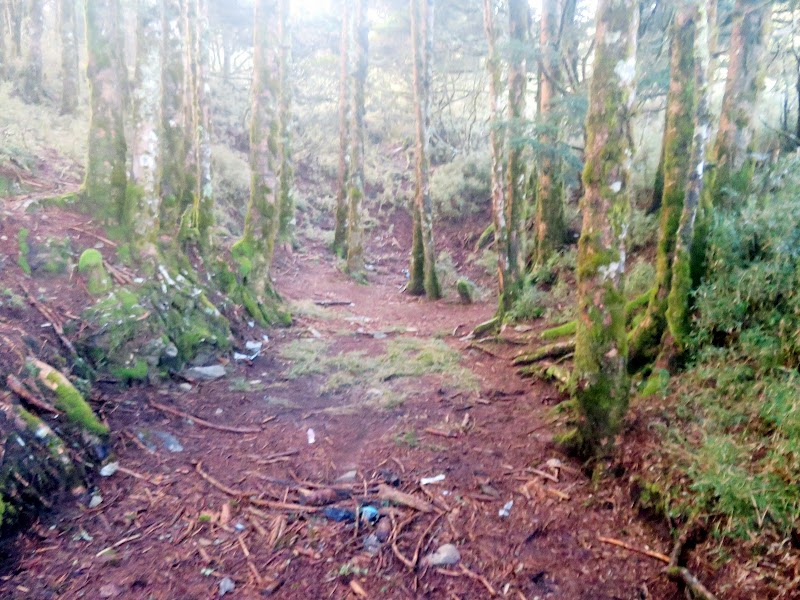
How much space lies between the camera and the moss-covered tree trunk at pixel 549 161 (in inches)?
433

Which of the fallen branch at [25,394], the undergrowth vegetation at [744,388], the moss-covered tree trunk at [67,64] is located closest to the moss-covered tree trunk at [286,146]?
the moss-covered tree trunk at [67,64]

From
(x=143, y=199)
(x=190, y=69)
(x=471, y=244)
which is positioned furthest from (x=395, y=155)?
(x=143, y=199)

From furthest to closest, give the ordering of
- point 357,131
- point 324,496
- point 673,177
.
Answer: point 357,131
point 673,177
point 324,496

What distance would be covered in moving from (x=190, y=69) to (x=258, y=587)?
14.1m

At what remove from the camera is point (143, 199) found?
8.03 metres

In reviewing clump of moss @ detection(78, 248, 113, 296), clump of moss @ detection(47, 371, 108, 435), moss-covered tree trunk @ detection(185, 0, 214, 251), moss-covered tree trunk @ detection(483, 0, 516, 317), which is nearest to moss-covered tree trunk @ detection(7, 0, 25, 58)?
moss-covered tree trunk @ detection(185, 0, 214, 251)

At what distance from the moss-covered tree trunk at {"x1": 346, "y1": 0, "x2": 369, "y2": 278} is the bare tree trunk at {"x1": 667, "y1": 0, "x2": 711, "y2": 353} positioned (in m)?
11.1

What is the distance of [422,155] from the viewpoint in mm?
14164

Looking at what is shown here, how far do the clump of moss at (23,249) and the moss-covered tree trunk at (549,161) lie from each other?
847 centimetres

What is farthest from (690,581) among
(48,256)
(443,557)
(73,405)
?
(48,256)

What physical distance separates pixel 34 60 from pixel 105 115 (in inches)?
476

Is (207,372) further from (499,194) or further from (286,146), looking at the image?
(286,146)

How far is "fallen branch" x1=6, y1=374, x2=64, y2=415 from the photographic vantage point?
479cm

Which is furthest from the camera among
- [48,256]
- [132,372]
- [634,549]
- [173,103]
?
[173,103]
